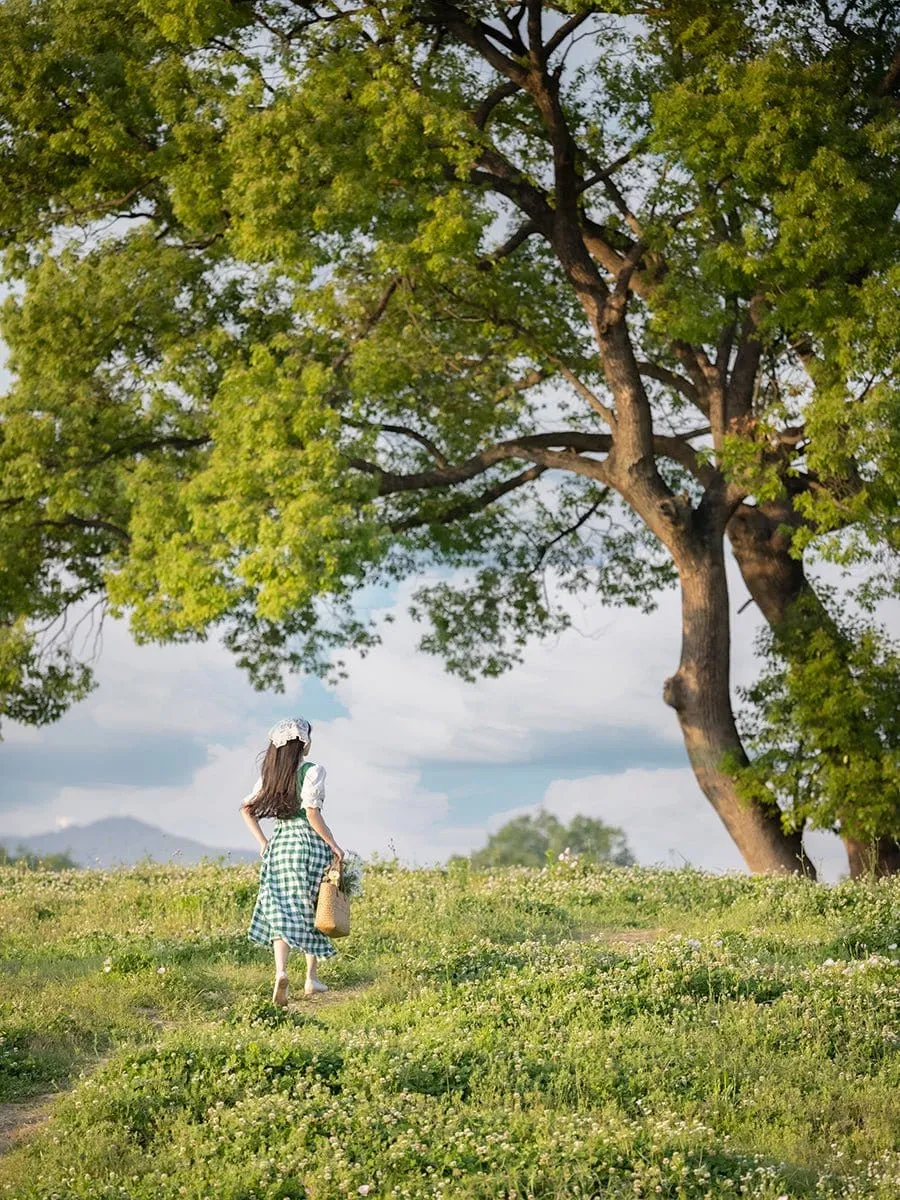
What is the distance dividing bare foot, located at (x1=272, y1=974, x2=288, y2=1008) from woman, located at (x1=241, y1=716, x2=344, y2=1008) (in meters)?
0.18

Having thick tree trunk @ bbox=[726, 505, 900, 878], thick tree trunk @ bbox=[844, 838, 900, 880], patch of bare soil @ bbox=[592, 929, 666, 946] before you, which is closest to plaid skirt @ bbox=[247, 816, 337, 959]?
patch of bare soil @ bbox=[592, 929, 666, 946]

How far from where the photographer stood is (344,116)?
20609 mm

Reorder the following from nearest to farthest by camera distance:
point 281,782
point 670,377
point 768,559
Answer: point 281,782, point 768,559, point 670,377

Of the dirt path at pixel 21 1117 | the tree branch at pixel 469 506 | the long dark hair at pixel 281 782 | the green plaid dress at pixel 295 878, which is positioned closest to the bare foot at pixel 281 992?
the green plaid dress at pixel 295 878

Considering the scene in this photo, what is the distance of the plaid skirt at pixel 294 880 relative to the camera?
10875 millimetres

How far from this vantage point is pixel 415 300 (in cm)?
2233

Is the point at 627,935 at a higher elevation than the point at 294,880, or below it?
below

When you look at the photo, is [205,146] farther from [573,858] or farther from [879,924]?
[879,924]

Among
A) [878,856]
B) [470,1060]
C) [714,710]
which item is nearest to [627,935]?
[470,1060]

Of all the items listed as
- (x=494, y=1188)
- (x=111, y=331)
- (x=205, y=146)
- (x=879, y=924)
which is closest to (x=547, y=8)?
(x=205, y=146)

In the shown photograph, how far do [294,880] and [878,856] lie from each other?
13.7 m

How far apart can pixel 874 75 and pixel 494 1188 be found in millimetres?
19379

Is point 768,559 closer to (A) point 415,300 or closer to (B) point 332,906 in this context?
(A) point 415,300

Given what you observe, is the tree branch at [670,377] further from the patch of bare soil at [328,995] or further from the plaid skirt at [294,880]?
the patch of bare soil at [328,995]
